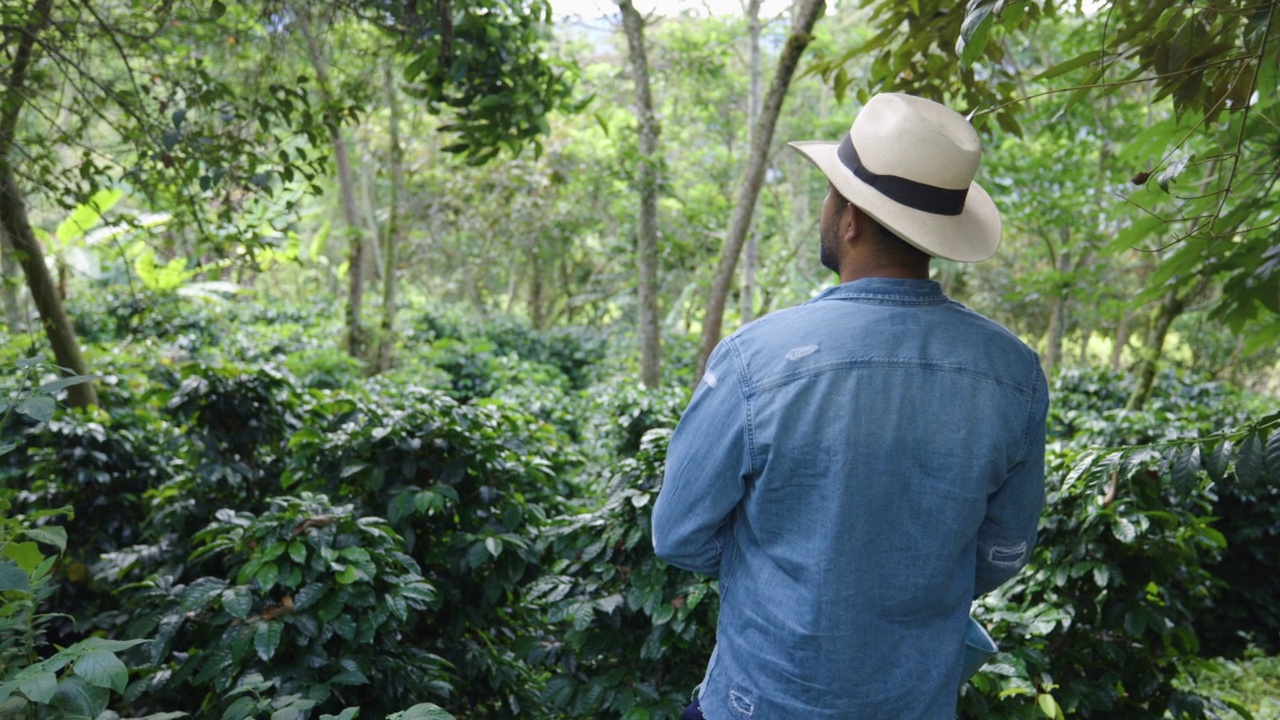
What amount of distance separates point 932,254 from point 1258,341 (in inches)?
83.1

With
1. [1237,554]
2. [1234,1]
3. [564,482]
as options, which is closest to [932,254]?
[1234,1]

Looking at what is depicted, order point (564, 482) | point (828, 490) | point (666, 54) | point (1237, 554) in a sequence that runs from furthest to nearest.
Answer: point (666, 54) → point (1237, 554) → point (564, 482) → point (828, 490)

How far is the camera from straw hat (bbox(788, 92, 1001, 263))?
163cm

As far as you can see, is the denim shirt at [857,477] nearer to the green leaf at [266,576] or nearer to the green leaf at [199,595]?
the green leaf at [266,576]

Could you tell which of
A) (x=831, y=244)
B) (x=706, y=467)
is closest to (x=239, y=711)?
(x=706, y=467)

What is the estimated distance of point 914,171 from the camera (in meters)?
1.64

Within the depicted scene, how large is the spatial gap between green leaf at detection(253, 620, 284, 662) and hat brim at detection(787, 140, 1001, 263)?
73.8 inches

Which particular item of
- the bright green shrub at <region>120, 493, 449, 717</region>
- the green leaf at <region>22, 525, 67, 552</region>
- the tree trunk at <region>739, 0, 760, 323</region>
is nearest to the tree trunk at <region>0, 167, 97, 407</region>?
the bright green shrub at <region>120, 493, 449, 717</region>

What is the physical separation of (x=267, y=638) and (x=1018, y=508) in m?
1.93

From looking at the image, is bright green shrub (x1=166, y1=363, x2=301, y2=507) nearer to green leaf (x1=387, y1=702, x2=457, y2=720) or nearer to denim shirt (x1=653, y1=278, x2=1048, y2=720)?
green leaf (x1=387, y1=702, x2=457, y2=720)

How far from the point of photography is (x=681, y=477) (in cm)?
168

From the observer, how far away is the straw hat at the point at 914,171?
163 centimetres

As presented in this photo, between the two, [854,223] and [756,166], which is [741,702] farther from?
[756,166]

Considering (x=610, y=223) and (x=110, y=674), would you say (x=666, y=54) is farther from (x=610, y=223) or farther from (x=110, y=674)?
(x=110, y=674)
